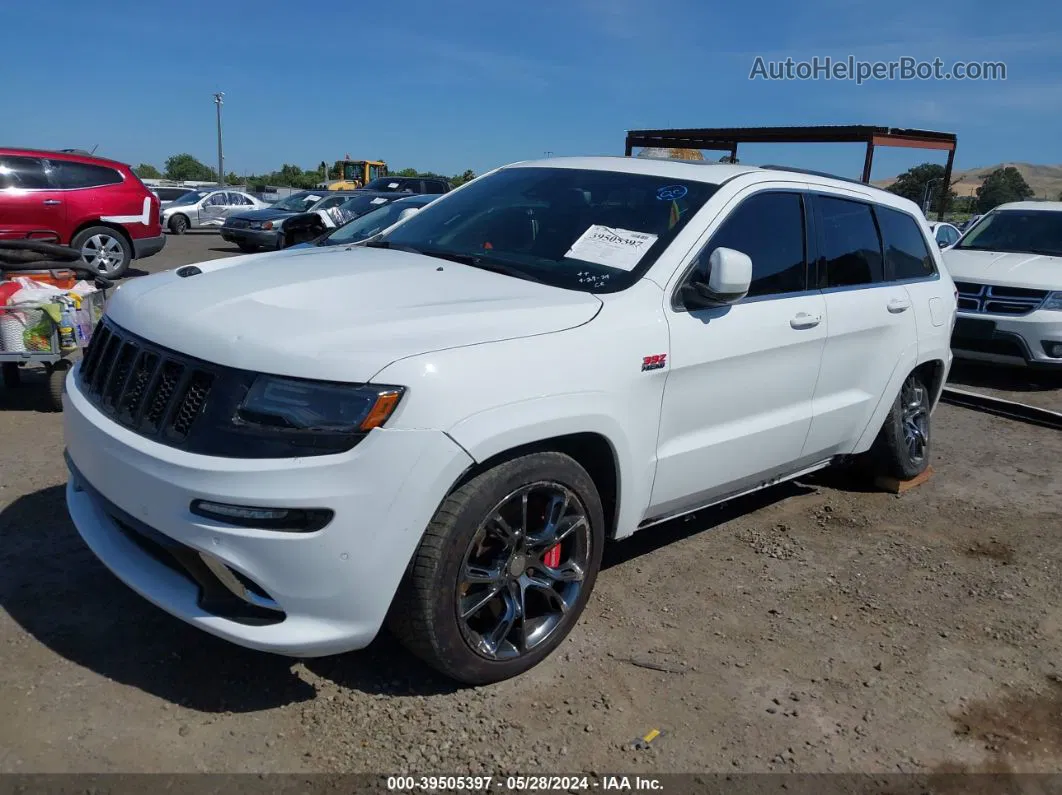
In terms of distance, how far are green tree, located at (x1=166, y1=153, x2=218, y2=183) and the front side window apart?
96.2m

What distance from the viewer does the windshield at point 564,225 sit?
137 inches

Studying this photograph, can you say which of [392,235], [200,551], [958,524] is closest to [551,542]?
[200,551]

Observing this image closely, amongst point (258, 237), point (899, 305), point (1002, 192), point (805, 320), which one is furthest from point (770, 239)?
point (1002, 192)

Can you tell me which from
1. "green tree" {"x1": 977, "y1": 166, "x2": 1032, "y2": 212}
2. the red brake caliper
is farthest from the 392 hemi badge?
"green tree" {"x1": 977, "y1": 166, "x2": 1032, "y2": 212}

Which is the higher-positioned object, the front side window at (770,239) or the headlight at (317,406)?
the front side window at (770,239)

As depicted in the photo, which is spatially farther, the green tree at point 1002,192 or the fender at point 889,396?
the green tree at point 1002,192

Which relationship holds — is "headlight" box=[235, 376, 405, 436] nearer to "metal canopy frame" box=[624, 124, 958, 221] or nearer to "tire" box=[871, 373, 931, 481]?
"tire" box=[871, 373, 931, 481]

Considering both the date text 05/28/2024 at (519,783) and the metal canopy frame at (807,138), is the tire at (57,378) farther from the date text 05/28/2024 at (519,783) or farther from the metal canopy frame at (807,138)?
the metal canopy frame at (807,138)

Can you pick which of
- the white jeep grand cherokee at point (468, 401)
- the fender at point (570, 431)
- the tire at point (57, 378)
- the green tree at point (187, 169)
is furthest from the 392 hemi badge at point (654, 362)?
the green tree at point (187, 169)

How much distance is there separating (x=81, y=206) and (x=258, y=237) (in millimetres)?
6049

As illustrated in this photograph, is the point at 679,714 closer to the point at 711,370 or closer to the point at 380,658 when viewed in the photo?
the point at 380,658

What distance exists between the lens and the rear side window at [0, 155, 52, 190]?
12.0 m

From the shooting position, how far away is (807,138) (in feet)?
53.0

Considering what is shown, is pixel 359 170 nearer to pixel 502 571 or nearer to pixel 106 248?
pixel 106 248
